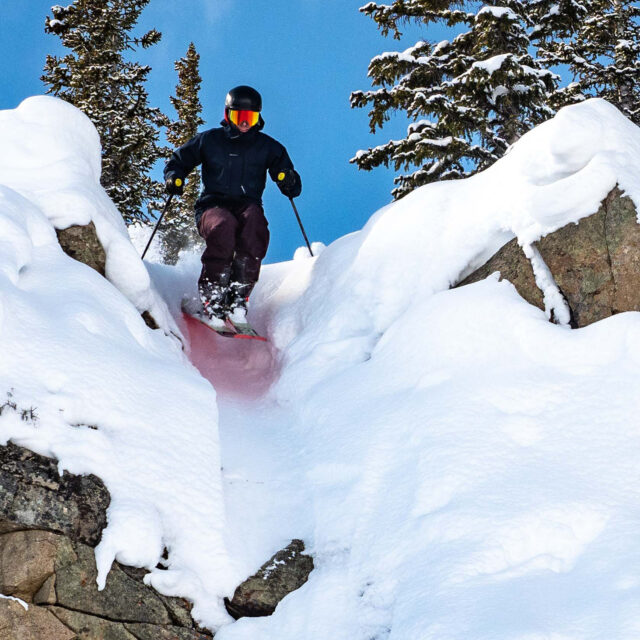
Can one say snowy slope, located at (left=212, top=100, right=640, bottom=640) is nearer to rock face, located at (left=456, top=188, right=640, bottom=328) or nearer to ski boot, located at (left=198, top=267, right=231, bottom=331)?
rock face, located at (left=456, top=188, right=640, bottom=328)

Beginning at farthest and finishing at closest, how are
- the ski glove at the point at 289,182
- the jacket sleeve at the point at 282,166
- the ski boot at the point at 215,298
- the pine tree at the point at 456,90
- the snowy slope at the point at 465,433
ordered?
the pine tree at the point at 456,90 < the ski glove at the point at 289,182 < the jacket sleeve at the point at 282,166 < the ski boot at the point at 215,298 < the snowy slope at the point at 465,433

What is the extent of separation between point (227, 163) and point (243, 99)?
77 cm

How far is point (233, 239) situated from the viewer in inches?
284

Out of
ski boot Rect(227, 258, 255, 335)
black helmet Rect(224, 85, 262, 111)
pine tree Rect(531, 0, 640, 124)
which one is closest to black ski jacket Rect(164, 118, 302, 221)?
black helmet Rect(224, 85, 262, 111)

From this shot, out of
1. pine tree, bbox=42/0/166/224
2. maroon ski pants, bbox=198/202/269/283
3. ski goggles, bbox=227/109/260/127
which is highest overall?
pine tree, bbox=42/0/166/224

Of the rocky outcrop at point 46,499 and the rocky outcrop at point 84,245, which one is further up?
the rocky outcrop at point 84,245

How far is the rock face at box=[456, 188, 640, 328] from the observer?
5.20m

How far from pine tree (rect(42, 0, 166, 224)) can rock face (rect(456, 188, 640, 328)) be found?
40.2ft

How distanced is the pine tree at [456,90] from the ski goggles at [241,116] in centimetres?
563

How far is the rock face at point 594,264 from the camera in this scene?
5.20 m

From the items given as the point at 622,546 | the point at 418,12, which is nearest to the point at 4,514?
the point at 622,546

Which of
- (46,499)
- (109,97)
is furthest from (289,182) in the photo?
(109,97)

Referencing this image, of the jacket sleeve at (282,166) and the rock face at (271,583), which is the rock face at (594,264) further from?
the jacket sleeve at (282,166)

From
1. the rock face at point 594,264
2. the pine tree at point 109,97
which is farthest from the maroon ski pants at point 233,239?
the pine tree at point 109,97
